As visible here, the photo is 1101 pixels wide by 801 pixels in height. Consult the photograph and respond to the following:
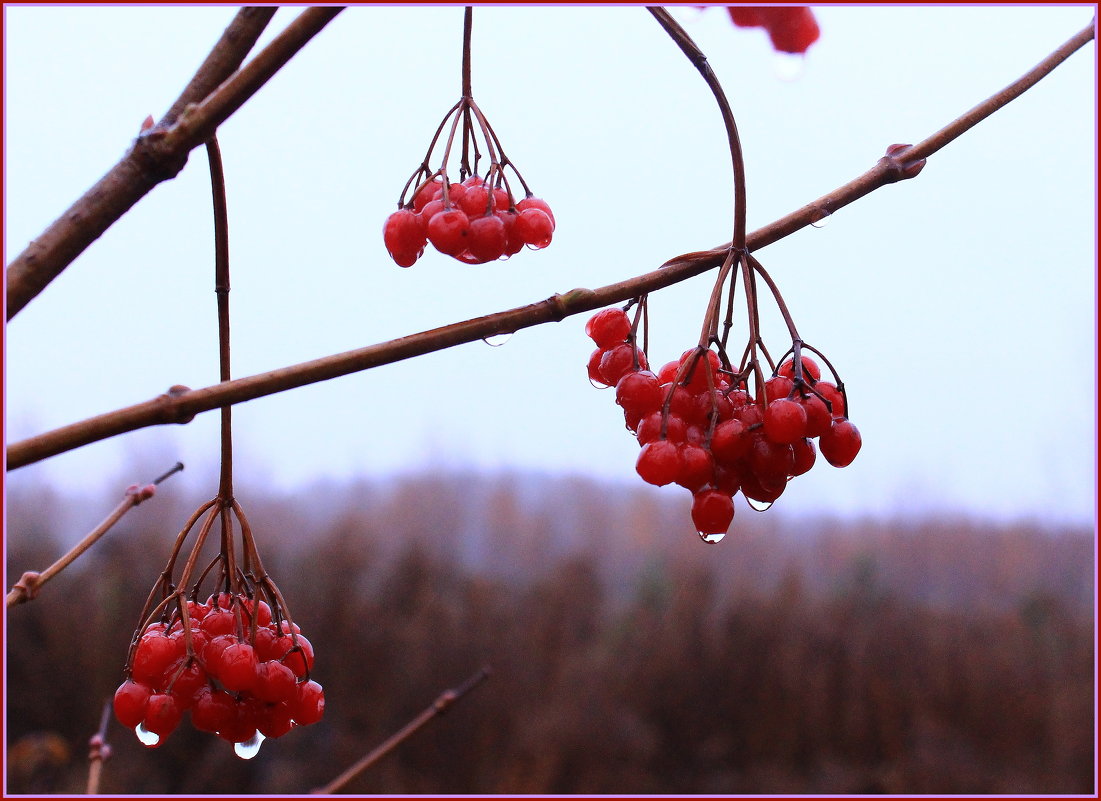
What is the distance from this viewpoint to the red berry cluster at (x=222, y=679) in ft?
2.37

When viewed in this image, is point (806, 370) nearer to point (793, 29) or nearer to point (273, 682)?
point (793, 29)

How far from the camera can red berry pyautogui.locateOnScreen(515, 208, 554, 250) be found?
2.68ft

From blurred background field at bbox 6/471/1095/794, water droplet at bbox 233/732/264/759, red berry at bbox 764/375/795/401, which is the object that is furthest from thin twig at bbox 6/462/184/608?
blurred background field at bbox 6/471/1095/794

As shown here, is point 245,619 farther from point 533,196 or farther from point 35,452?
point 533,196

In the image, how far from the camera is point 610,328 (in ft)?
2.68

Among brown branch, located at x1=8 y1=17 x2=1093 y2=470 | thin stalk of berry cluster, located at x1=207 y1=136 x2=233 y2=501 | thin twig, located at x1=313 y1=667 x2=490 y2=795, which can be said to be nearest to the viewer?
brown branch, located at x1=8 y1=17 x2=1093 y2=470

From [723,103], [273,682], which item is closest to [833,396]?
[723,103]

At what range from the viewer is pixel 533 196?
2.84 feet

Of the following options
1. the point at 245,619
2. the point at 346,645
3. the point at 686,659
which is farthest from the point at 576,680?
the point at 245,619

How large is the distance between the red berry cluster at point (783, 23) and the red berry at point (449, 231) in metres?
0.31

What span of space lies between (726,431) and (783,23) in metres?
0.28

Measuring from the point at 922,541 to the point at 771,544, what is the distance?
1555mm

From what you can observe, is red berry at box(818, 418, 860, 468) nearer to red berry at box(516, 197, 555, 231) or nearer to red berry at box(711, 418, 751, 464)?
red berry at box(711, 418, 751, 464)

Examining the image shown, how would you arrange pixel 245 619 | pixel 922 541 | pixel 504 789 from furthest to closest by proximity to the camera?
pixel 922 541, pixel 504 789, pixel 245 619
